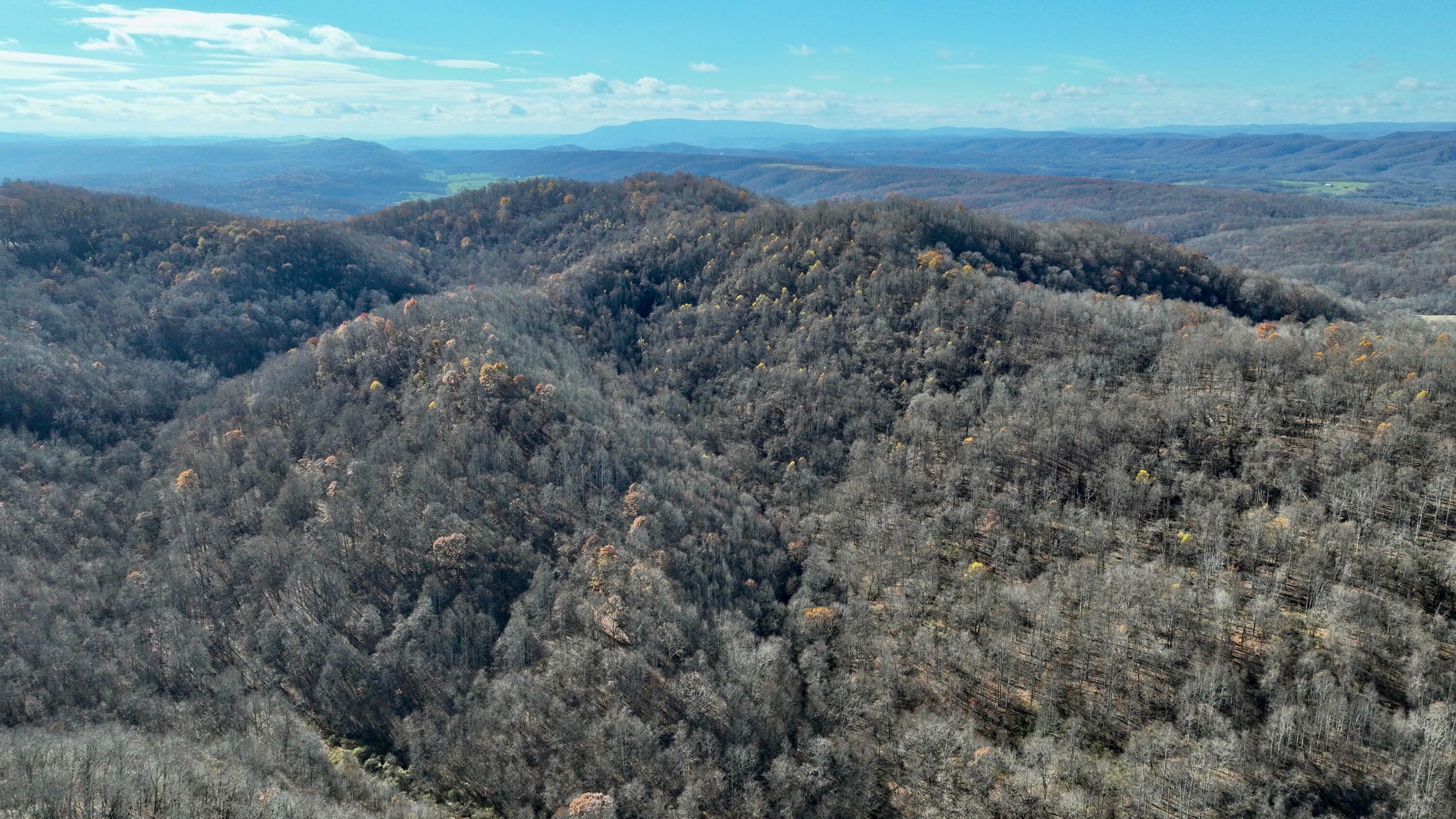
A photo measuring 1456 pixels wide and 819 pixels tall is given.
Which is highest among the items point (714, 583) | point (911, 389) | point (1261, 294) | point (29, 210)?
point (29, 210)

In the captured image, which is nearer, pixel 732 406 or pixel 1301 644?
pixel 1301 644

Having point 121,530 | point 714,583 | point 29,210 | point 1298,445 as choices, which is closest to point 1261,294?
point 1298,445

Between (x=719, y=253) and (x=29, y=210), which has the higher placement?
(x=29, y=210)

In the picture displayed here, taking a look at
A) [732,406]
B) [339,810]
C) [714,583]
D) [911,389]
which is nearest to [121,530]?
[339,810]

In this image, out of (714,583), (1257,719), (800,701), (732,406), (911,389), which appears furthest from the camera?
(732,406)

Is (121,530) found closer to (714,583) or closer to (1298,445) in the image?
(714,583)

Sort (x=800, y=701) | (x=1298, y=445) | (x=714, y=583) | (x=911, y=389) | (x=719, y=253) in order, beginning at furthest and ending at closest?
(x=719, y=253), (x=911, y=389), (x=714, y=583), (x=1298, y=445), (x=800, y=701)

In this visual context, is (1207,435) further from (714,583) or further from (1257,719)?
(714,583)
